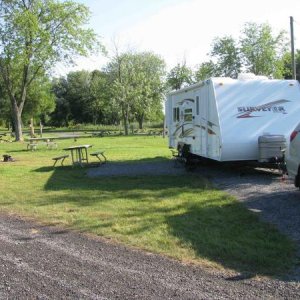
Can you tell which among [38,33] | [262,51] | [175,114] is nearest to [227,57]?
[262,51]

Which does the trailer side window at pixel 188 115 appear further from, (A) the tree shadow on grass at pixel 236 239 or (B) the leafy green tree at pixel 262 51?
(B) the leafy green tree at pixel 262 51

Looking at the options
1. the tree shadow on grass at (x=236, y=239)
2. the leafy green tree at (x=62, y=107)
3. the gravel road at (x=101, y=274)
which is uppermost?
the leafy green tree at (x=62, y=107)

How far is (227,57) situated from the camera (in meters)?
52.3

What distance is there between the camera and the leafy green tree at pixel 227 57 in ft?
170

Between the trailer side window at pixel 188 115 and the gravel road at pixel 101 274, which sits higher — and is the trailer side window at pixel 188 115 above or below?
above

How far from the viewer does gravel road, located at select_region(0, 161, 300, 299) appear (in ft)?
14.3

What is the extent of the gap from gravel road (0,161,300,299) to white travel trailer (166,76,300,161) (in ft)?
15.2

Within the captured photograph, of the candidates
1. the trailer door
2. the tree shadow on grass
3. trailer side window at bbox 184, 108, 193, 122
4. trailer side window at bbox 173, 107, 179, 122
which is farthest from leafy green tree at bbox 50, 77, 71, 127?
the tree shadow on grass

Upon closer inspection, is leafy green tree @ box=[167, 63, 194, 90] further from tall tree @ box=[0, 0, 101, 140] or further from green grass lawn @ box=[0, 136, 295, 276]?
green grass lawn @ box=[0, 136, 295, 276]

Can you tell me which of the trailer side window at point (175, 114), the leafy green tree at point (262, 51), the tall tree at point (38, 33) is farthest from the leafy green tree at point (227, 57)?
the trailer side window at point (175, 114)

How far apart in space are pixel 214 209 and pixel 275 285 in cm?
369

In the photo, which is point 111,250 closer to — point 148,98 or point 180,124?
point 180,124

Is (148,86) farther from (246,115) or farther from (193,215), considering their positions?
(193,215)

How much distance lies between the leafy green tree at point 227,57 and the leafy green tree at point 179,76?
15.3 metres
